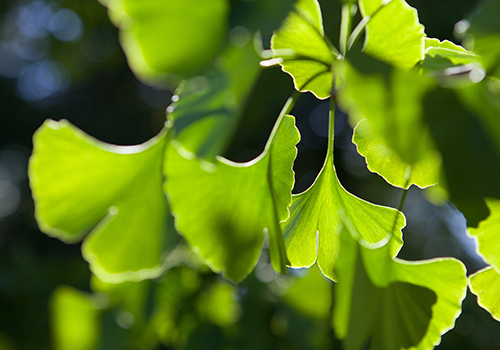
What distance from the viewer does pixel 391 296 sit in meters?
0.42

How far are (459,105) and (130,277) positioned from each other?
417 mm

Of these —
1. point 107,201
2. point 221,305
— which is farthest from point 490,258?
point 221,305

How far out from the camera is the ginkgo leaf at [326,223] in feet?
1.26

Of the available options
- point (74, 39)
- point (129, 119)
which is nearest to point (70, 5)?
point (74, 39)

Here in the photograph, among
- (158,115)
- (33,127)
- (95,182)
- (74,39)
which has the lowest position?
(33,127)

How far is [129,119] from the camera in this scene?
369cm

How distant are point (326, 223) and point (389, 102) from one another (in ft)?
0.51

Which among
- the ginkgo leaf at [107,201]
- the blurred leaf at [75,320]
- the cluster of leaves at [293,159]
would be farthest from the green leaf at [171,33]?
the blurred leaf at [75,320]

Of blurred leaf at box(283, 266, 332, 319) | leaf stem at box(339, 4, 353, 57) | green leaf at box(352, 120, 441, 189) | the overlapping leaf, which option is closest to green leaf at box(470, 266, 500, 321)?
the overlapping leaf

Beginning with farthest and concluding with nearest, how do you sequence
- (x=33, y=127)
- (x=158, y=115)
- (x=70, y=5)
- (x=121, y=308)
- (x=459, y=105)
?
1. (x=33, y=127)
2. (x=158, y=115)
3. (x=70, y=5)
4. (x=121, y=308)
5. (x=459, y=105)

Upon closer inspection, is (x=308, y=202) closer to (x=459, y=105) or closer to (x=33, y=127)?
(x=459, y=105)

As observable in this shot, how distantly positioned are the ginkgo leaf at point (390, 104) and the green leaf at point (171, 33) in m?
0.09

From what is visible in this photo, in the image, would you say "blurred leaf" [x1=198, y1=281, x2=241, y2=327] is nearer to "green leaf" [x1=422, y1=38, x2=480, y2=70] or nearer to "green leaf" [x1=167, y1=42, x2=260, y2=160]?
"green leaf" [x1=167, y1=42, x2=260, y2=160]

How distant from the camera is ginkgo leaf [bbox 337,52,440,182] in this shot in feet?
0.87
